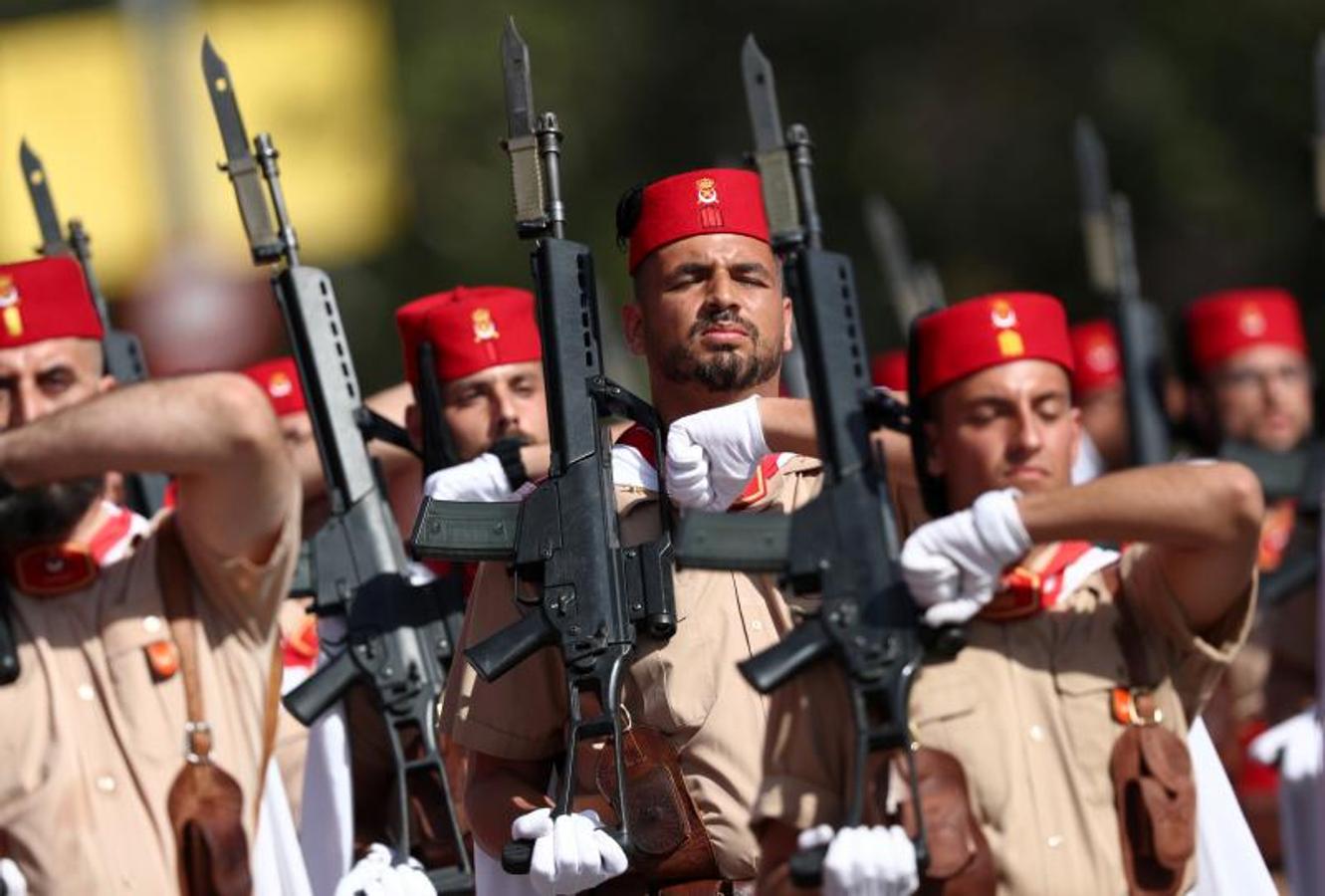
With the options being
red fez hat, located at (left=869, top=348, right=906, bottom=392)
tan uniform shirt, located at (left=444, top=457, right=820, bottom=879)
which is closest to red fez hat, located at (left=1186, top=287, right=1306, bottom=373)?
red fez hat, located at (left=869, top=348, right=906, bottom=392)

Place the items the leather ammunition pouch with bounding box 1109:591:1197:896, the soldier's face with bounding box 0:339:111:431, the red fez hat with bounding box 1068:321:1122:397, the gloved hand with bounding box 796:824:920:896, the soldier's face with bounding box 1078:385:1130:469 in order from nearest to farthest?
the gloved hand with bounding box 796:824:920:896 < the leather ammunition pouch with bounding box 1109:591:1197:896 < the soldier's face with bounding box 0:339:111:431 < the soldier's face with bounding box 1078:385:1130:469 < the red fez hat with bounding box 1068:321:1122:397

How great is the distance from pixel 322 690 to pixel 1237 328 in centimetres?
500

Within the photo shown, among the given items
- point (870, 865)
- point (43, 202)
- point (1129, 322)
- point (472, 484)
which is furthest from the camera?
point (1129, 322)

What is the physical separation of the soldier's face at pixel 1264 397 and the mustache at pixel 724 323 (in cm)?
453

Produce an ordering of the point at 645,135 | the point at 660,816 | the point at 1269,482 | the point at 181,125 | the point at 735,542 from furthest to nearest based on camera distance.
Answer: the point at 645,135
the point at 181,125
the point at 1269,482
the point at 660,816
the point at 735,542

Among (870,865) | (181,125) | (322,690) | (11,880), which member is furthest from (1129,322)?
(181,125)

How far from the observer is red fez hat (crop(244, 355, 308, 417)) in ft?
31.9

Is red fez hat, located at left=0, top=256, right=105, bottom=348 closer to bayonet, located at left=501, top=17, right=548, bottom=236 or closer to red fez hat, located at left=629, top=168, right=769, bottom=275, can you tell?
bayonet, located at left=501, top=17, right=548, bottom=236

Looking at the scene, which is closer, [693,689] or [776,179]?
[776,179]

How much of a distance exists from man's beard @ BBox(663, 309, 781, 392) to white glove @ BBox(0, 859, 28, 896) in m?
1.71

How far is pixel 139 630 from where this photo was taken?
275 inches

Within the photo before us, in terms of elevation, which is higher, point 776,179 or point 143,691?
point 776,179

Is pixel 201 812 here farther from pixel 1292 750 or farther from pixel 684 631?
pixel 1292 750

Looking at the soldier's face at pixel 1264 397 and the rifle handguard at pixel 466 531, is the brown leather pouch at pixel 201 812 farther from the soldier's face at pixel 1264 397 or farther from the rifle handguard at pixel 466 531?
the soldier's face at pixel 1264 397
